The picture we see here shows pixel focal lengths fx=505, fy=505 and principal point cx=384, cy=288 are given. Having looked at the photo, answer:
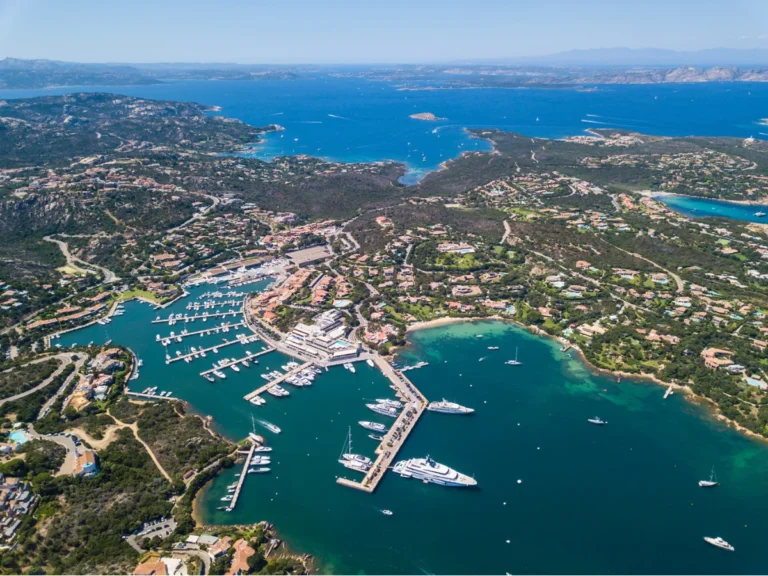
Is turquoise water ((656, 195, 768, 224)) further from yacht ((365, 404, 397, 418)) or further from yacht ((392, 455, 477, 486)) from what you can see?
yacht ((392, 455, 477, 486))

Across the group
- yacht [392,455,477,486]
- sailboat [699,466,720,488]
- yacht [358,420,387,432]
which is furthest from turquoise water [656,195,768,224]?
yacht [392,455,477,486]

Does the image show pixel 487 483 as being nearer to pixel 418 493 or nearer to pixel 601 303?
pixel 418 493

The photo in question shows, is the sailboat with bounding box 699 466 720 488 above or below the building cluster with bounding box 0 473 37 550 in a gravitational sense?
below

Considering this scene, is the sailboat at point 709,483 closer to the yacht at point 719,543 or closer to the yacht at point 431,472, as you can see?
the yacht at point 719,543

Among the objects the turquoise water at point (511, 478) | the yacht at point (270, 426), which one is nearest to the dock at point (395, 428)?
the turquoise water at point (511, 478)

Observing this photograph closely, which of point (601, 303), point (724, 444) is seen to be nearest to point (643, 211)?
point (601, 303)
